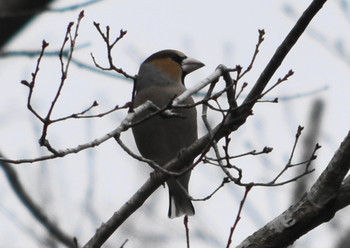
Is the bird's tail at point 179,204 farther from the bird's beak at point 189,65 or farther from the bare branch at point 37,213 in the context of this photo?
the bird's beak at point 189,65

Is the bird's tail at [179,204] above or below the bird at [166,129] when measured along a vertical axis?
below

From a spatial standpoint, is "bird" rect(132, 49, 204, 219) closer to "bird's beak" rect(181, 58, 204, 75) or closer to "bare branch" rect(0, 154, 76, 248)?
"bird's beak" rect(181, 58, 204, 75)

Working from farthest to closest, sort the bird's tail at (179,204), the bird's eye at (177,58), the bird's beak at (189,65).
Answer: the bird's eye at (177,58)
the bird's beak at (189,65)
the bird's tail at (179,204)

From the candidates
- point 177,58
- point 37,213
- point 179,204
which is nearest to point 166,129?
point 179,204

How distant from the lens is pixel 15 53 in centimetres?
518

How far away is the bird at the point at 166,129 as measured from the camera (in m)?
5.45

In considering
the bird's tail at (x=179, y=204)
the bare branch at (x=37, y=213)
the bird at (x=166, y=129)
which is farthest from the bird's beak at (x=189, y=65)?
the bare branch at (x=37, y=213)

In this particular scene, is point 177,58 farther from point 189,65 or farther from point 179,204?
point 179,204

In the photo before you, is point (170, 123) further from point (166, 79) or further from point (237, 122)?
point (237, 122)

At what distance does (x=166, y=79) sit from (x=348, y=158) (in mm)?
2764

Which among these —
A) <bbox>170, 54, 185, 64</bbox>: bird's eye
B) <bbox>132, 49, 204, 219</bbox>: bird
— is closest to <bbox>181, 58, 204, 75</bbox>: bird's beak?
<bbox>170, 54, 185, 64</bbox>: bird's eye

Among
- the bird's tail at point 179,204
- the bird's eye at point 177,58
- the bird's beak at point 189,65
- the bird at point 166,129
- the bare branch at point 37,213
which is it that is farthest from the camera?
the bird's eye at point 177,58

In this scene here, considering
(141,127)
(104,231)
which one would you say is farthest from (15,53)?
(104,231)

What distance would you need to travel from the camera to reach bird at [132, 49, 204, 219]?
17.9ft
